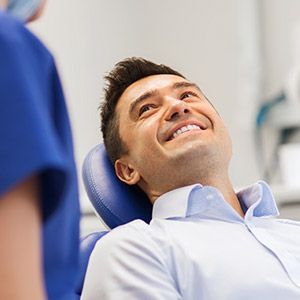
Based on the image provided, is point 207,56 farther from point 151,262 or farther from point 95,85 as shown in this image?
point 151,262

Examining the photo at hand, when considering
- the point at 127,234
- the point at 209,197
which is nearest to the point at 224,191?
the point at 209,197

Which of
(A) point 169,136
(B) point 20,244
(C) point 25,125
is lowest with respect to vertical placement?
(A) point 169,136

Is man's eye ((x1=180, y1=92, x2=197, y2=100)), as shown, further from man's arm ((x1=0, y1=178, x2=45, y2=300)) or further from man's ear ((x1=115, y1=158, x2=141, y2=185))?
man's arm ((x1=0, y1=178, x2=45, y2=300))

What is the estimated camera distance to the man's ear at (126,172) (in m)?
1.74

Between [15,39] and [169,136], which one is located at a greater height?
[15,39]

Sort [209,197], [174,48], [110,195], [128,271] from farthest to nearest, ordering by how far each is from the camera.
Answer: [174,48], [110,195], [209,197], [128,271]

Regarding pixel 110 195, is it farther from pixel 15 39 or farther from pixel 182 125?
pixel 15 39

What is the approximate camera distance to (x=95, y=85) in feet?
9.49

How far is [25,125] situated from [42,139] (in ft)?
0.07

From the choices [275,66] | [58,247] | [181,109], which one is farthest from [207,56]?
[58,247]

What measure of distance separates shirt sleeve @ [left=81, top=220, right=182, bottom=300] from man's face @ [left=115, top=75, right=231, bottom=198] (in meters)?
0.24

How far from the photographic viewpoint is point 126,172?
1764mm

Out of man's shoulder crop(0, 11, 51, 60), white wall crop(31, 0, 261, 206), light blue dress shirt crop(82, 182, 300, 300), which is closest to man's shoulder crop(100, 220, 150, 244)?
light blue dress shirt crop(82, 182, 300, 300)

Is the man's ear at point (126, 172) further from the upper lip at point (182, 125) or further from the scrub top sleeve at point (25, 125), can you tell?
the scrub top sleeve at point (25, 125)
